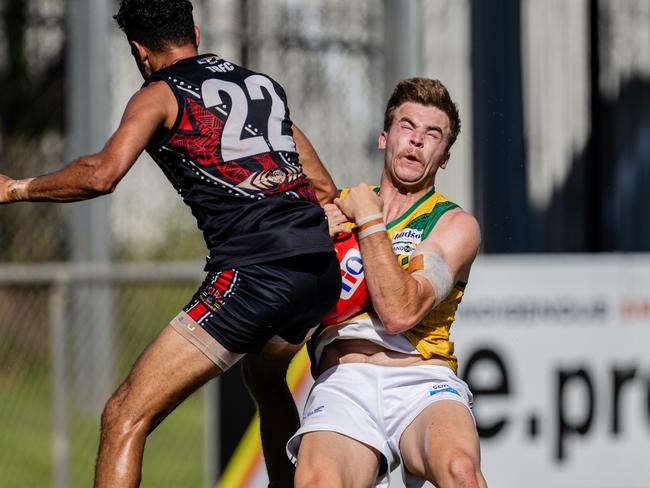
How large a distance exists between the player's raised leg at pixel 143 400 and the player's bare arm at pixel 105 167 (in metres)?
0.60

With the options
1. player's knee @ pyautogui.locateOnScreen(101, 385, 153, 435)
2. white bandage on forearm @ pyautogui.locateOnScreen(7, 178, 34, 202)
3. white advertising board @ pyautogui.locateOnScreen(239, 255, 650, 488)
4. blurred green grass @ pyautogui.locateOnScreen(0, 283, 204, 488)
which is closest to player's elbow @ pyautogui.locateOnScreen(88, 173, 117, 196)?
white bandage on forearm @ pyautogui.locateOnScreen(7, 178, 34, 202)

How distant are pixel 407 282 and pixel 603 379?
302 cm

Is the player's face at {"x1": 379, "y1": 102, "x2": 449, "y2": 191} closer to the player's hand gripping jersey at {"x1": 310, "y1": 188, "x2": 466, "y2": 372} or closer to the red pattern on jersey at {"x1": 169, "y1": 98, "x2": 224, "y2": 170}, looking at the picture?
the player's hand gripping jersey at {"x1": 310, "y1": 188, "x2": 466, "y2": 372}

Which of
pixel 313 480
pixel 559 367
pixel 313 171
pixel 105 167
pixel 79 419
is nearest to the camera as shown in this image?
pixel 105 167

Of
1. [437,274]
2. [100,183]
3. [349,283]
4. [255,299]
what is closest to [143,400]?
[255,299]

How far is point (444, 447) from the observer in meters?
4.55

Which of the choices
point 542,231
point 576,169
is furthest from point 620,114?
point 542,231

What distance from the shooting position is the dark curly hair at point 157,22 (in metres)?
4.64

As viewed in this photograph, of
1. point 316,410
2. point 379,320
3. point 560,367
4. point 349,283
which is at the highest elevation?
point 349,283

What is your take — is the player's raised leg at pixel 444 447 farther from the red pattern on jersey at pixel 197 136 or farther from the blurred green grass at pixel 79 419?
the blurred green grass at pixel 79 419

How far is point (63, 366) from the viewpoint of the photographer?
28.1 feet

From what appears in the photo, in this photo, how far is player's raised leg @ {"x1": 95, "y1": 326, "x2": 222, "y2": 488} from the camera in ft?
14.5

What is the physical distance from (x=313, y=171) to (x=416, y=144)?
42 cm

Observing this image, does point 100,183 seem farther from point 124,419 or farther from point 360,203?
point 360,203
